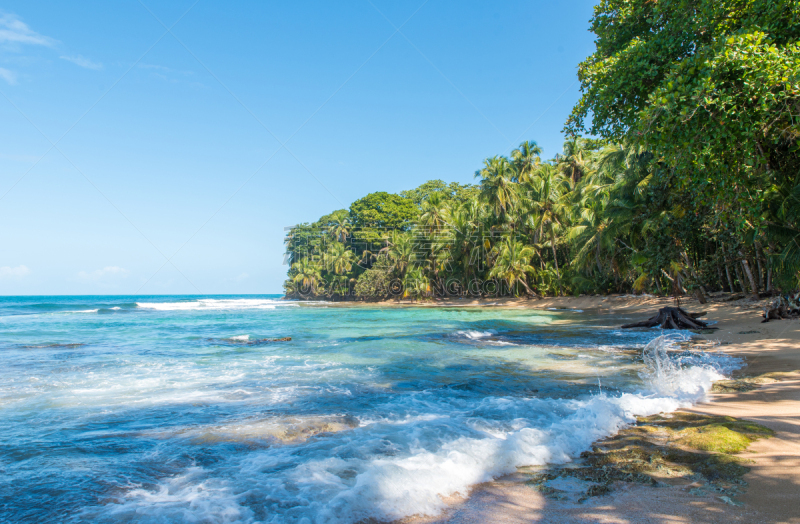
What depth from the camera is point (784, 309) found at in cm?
1293

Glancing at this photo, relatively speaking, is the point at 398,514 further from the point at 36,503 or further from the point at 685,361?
the point at 685,361

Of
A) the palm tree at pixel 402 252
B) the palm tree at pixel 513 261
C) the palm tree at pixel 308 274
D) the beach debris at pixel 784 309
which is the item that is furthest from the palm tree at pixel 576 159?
the palm tree at pixel 308 274

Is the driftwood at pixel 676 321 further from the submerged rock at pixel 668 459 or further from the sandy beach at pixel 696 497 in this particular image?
the submerged rock at pixel 668 459

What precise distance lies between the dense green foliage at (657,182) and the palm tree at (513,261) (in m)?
0.12

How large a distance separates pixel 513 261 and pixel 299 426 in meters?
32.4

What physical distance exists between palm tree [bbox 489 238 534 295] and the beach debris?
2254 cm

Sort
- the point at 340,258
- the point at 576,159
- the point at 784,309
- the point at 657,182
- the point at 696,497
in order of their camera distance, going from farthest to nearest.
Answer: the point at 340,258, the point at 576,159, the point at 657,182, the point at 784,309, the point at 696,497

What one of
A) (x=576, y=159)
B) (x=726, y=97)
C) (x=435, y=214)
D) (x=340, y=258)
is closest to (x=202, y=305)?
(x=340, y=258)

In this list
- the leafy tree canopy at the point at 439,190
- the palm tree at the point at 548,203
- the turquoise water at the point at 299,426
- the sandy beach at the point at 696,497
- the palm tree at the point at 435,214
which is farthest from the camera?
the leafy tree canopy at the point at 439,190

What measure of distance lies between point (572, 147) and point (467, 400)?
36.5 meters

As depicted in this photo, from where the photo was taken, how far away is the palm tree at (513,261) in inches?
1410

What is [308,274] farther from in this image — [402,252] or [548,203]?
[548,203]

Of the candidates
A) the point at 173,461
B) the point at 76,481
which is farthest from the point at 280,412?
the point at 76,481

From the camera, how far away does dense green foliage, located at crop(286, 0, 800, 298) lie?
766 centimetres
